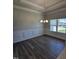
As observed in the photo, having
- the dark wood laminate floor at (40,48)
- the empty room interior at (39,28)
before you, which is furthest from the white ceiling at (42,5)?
the dark wood laminate floor at (40,48)

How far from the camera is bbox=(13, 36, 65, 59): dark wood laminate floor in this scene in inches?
34.4

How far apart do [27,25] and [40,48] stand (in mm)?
338

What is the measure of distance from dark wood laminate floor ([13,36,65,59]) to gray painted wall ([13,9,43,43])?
71 mm

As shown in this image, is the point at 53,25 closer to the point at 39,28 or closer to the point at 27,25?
the point at 39,28

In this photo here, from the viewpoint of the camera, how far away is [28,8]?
38.3 inches

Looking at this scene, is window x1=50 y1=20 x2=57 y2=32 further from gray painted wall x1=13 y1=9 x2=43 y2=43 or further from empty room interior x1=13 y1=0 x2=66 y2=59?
gray painted wall x1=13 y1=9 x2=43 y2=43

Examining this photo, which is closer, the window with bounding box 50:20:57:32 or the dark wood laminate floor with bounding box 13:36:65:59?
the dark wood laminate floor with bounding box 13:36:65:59

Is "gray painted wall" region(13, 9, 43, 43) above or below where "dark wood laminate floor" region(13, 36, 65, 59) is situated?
above

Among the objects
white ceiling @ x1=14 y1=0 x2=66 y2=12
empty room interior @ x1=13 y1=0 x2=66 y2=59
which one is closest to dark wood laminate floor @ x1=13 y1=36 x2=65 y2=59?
empty room interior @ x1=13 y1=0 x2=66 y2=59

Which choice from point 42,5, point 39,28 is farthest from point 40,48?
point 42,5

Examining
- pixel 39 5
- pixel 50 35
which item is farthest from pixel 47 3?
pixel 50 35

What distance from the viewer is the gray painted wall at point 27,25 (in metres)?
0.93

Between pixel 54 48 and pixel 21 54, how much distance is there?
1.31ft
